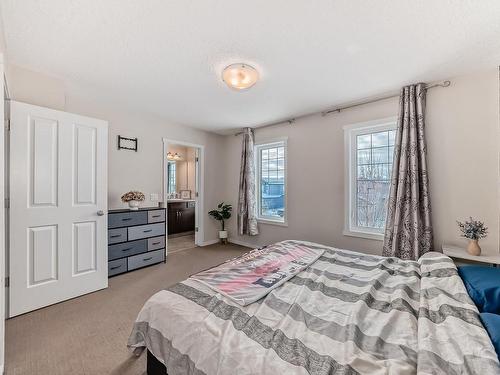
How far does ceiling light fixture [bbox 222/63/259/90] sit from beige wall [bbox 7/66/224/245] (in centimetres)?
203

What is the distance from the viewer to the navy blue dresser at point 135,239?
3.08m

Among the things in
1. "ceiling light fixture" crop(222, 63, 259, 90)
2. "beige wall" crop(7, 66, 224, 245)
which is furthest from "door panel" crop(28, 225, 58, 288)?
"ceiling light fixture" crop(222, 63, 259, 90)

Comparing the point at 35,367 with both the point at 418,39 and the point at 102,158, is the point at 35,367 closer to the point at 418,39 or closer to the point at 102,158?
the point at 102,158

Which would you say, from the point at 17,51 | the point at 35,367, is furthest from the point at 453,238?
the point at 17,51

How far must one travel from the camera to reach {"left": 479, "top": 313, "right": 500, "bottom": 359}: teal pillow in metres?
0.84

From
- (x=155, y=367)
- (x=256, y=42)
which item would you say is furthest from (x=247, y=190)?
(x=155, y=367)

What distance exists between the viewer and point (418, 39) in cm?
184

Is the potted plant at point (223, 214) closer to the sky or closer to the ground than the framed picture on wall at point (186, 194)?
closer to the ground

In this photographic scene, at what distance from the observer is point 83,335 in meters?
1.88

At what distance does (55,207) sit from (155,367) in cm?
203

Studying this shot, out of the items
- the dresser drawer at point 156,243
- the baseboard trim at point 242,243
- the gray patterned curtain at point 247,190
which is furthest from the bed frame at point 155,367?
the baseboard trim at point 242,243

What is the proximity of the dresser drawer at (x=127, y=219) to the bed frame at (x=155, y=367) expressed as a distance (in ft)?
7.18

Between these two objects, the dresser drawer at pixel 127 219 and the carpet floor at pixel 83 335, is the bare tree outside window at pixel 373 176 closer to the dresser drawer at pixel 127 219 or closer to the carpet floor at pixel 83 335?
the carpet floor at pixel 83 335

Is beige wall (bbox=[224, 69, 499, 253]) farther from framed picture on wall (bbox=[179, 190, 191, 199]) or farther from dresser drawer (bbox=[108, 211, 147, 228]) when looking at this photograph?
framed picture on wall (bbox=[179, 190, 191, 199])
